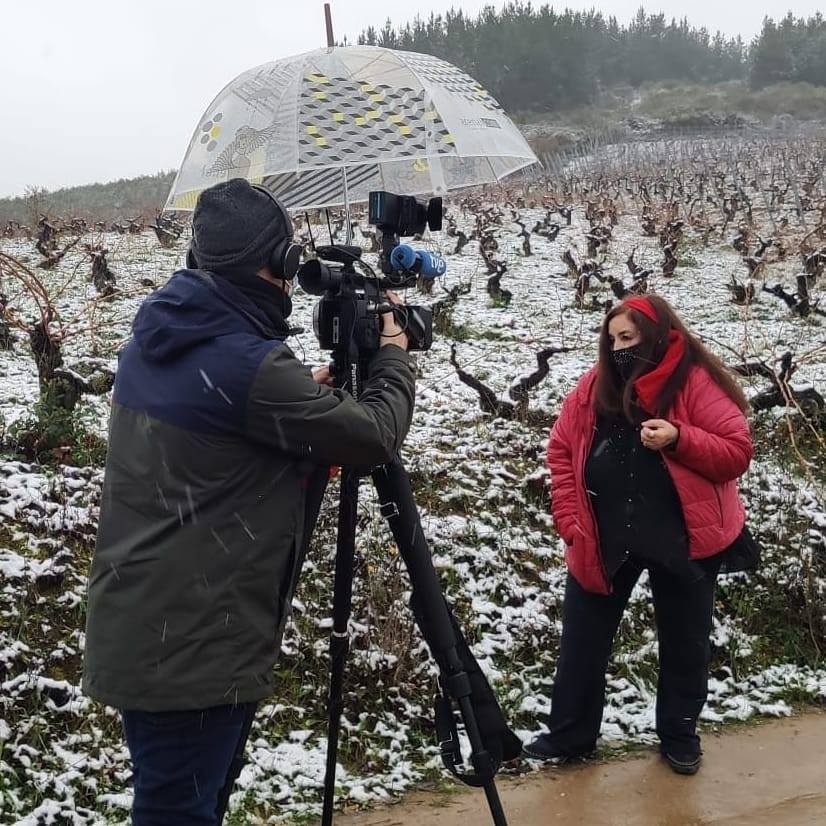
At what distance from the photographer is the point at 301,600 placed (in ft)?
12.7

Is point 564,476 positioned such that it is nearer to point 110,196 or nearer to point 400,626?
point 400,626

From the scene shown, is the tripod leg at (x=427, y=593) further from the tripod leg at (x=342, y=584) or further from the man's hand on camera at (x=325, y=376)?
the man's hand on camera at (x=325, y=376)

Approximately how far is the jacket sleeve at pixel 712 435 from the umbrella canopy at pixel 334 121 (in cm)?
115

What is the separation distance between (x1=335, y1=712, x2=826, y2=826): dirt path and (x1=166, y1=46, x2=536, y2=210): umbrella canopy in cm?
236

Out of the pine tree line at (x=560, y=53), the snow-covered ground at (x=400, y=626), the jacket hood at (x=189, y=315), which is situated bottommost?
the snow-covered ground at (x=400, y=626)

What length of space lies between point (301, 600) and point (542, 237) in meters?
13.1

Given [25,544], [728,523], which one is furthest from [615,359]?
[25,544]

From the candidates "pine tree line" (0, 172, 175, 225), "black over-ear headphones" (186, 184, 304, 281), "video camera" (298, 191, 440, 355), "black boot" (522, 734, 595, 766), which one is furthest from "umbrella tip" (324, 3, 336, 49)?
"pine tree line" (0, 172, 175, 225)

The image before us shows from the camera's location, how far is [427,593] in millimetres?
2047

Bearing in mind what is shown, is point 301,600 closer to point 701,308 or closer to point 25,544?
point 25,544

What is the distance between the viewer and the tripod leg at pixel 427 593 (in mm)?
2021

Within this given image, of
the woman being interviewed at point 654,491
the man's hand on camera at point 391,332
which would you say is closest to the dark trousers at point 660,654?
the woman being interviewed at point 654,491

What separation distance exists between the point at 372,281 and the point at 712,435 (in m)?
1.39

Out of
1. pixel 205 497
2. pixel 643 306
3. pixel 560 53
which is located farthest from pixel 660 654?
pixel 560 53
